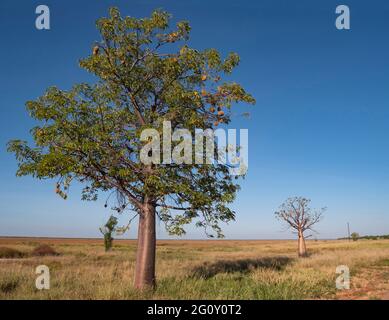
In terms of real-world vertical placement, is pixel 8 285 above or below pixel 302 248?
above

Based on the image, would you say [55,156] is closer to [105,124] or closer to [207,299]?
[105,124]

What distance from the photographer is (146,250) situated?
43.1 ft

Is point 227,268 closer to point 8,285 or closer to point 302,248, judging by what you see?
point 8,285

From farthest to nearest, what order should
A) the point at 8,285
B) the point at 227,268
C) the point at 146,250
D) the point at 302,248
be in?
the point at 302,248
the point at 227,268
the point at 8,285
the point at 146,250

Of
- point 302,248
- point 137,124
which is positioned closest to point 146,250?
point 137,124

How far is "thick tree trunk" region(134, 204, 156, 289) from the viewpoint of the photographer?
42.3 feet

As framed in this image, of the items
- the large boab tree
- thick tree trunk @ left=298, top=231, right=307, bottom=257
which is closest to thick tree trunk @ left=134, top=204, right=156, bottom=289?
the large boab tree

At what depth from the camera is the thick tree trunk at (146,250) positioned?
12906 millimetres

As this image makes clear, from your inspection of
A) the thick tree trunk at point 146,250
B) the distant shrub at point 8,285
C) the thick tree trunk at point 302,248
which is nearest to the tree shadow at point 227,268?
the thick tree trunk at point 146,250

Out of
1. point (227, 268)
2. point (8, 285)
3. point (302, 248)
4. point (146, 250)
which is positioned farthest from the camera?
point (302, 248)

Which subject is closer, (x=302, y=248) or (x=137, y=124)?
(x=137, y=124)

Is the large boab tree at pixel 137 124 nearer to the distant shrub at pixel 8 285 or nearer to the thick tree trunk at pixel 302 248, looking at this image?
the distant shrub at pixel 8 285
